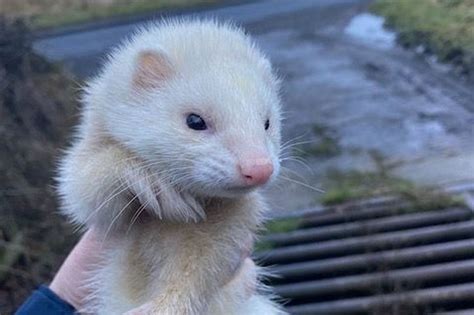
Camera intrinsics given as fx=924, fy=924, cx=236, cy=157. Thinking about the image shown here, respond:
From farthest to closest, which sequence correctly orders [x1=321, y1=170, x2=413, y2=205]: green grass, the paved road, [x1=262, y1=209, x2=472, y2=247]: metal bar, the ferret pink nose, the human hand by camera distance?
the paved road
[x1=321, y1=170, x2=413, y2=205]: green grass
[x1=262, y1=209, x2=472, y2=247]: metal bar
the human hand
the ferret pink nose

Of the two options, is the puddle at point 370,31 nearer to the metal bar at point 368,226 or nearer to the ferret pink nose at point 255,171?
the metal bar at point 368,226

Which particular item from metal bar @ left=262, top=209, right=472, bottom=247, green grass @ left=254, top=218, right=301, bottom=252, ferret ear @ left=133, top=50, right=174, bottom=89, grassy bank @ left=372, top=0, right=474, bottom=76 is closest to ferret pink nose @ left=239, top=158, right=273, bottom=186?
ferret ear @ left=133, top=50, right=174, bottom=89

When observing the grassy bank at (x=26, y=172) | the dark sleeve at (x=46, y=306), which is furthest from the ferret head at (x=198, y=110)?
the grassy bank at (x=26, y=172)

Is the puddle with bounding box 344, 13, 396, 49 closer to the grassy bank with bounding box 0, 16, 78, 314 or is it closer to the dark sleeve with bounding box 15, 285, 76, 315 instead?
the grassy bank with bounding box 0, 16, 78, 314

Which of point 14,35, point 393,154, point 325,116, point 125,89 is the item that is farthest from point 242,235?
point 325,116

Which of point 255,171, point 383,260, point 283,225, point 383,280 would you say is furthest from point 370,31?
point 255,171

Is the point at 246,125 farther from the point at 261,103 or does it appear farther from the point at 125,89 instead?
the point at 125,89
